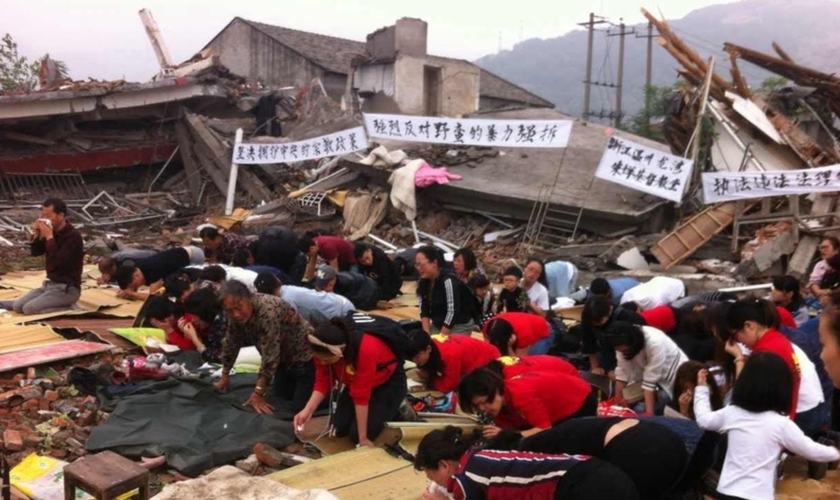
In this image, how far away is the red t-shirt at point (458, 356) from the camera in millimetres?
4797

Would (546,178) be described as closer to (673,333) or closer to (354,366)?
(673,333)

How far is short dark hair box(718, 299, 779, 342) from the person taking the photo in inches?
159

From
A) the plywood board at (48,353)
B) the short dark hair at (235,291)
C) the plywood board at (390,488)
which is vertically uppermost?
the short dark hair at (235,291)

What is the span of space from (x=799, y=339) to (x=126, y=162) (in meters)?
14.9

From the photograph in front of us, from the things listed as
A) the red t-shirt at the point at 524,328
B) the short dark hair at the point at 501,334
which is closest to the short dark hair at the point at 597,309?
the red t-shirt at the point at 524,328

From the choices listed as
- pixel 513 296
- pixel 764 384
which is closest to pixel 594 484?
pixel 764 384

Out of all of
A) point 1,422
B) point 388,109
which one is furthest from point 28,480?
point 388,109

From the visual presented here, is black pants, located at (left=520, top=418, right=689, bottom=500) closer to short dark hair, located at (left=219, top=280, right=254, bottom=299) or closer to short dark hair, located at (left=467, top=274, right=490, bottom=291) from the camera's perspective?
short dark hair, located at (left=219, top=280, right=254, bottom=299)

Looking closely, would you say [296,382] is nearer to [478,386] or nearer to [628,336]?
[478,386]

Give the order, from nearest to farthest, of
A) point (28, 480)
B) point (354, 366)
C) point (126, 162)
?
point (28, 480), point (354, 366), point (126, 162)

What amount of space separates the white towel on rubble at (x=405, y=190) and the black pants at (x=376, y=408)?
864 centimetres

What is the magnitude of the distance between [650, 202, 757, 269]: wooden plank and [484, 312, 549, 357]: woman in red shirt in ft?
18.2

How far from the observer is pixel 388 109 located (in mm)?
19828

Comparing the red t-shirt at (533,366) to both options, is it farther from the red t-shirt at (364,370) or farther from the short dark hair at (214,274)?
the short dark hair at (214,274)
